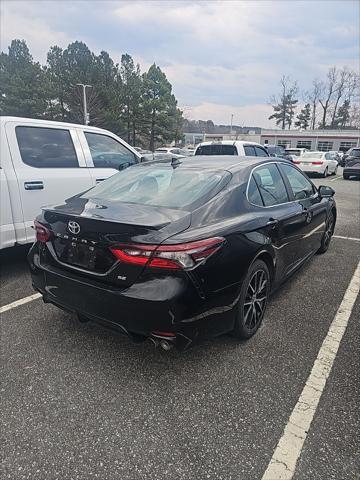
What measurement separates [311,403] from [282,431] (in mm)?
343

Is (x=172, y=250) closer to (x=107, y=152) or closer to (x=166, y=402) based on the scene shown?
(x=166, y=402)

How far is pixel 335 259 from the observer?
5129 mm

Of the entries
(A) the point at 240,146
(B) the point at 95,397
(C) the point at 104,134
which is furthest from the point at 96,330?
(A) the point at 240,146

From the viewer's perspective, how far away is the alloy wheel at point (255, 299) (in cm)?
288

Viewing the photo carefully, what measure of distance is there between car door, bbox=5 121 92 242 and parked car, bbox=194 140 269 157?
5264mm

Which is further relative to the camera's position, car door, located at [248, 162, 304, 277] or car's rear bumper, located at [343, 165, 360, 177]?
car's rear bumper, located at [343, 165, 360, 177]

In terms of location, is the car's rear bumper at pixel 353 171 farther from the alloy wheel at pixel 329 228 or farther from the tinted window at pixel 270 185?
the tinted window at pixel 270 185

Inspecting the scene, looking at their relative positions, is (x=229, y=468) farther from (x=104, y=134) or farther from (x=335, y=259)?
(x=104, y=134)

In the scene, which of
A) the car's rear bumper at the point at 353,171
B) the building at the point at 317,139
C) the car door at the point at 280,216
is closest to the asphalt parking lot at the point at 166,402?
the car door at the point at 280,216

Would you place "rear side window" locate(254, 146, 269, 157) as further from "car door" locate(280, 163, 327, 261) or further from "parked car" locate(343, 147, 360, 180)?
"parked car" locate(343, 147, 360, 180)

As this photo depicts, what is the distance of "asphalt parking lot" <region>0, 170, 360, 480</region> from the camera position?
1872mm

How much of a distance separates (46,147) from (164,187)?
2.28 meters

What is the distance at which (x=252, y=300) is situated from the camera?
294 cm

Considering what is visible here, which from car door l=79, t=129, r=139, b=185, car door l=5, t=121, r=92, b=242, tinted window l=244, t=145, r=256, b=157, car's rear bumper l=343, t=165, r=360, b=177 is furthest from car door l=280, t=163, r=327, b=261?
car's rear bumper l=343, t=165, r=360, b=177
